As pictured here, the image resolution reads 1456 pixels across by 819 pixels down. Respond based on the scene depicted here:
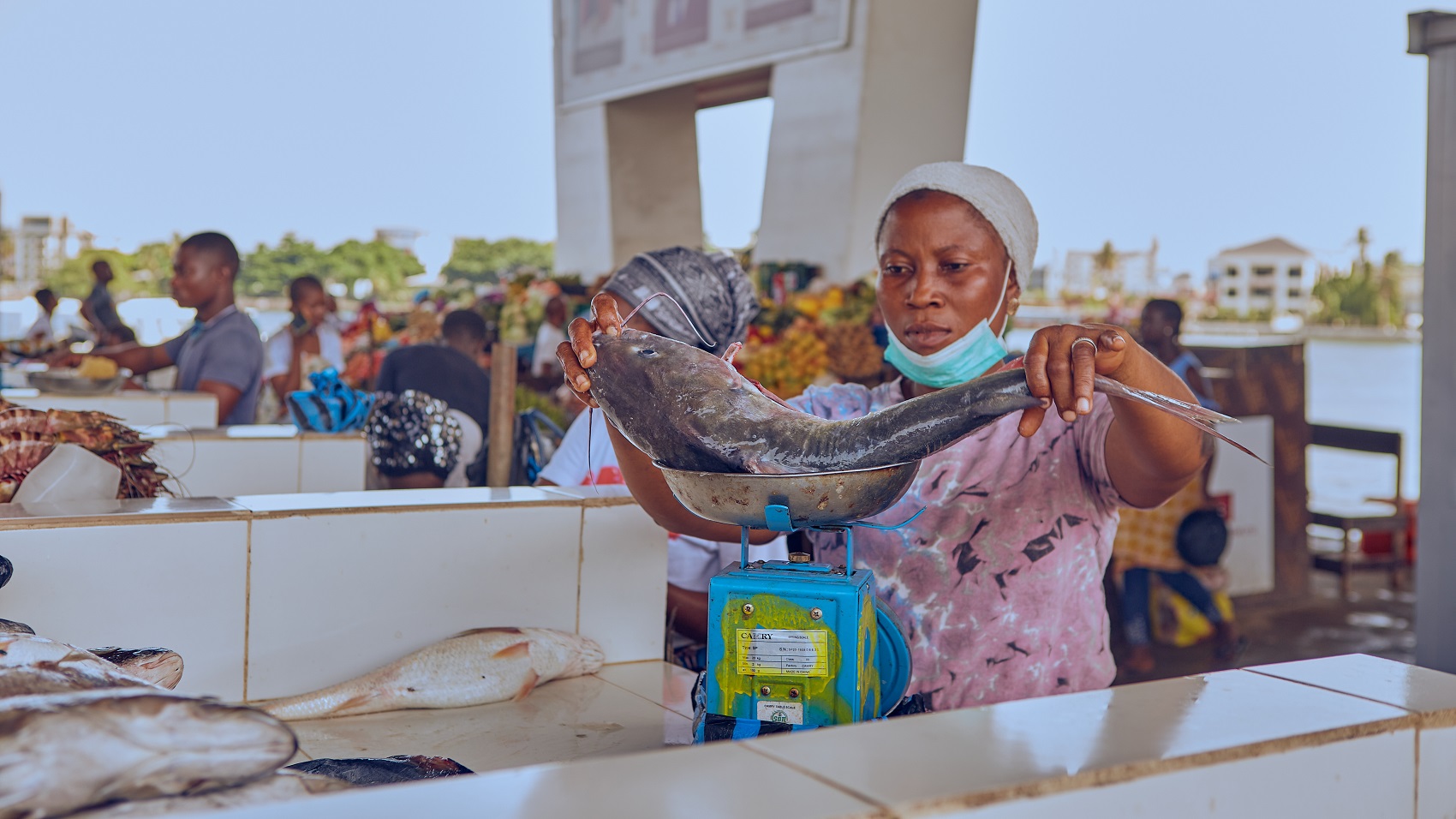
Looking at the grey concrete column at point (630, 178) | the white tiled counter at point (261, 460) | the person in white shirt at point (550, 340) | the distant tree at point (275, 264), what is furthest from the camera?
the distant tree at point (275, 264)

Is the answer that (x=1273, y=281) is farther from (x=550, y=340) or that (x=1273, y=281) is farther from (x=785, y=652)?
(x=785, y=652)

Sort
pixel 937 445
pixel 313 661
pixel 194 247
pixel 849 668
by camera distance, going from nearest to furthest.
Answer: pixel 937 445
pixel 849 668
pixel 313 661
pixel 194 247

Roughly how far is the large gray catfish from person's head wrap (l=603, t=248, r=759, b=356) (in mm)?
1146

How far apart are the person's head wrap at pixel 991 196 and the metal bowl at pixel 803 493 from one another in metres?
0.74

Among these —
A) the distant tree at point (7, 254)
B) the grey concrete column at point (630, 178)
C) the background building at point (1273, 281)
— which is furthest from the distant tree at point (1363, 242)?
the distant tree at point (7, 254)

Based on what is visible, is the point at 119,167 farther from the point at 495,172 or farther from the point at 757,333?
the point at 757,333

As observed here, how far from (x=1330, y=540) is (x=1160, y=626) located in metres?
3.67

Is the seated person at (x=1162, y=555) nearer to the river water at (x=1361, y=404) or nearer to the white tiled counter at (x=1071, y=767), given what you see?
the river water at (x=1361, y=404)

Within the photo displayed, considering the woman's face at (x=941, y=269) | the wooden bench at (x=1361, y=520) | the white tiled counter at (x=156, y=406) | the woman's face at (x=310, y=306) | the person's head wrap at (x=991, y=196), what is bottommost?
the wooden bench at (x=1361, y=520)

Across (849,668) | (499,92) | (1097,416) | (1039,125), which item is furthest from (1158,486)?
(499,92)

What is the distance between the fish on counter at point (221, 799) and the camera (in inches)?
30.5

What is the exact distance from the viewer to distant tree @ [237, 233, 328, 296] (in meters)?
20.6

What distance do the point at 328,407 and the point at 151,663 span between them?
272 cm

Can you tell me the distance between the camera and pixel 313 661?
6.17 ft
